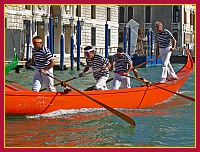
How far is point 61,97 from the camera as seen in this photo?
234 inches

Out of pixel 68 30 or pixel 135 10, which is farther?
pixel 135 10

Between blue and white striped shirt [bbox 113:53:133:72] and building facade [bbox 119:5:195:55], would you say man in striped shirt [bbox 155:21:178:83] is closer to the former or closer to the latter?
blue and white striped shirt [bbox 113:53:133:72]

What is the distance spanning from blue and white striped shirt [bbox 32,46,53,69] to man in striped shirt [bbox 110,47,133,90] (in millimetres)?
1041

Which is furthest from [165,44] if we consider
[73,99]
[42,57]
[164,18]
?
[164,18]

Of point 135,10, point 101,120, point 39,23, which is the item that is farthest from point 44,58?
point 135,10

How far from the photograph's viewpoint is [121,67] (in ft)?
22.1

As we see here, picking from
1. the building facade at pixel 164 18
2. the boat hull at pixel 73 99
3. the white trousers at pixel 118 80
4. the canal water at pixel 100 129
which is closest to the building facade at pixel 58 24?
the building facade at pixel 164 18

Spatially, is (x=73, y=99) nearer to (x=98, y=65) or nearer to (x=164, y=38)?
(x=98, y=65)

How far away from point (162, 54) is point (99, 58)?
1.42 meters

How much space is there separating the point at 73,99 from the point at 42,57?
68 centimetres

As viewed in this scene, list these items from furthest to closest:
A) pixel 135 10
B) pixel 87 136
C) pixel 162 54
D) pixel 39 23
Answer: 1. pixel 135 10
2. pixel 39 23
3. pixel 162 54
4. pixel 87 136

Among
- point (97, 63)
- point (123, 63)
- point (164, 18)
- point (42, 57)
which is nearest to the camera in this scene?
point (42, 57)

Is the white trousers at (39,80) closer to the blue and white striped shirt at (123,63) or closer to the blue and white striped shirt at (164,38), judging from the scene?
the blue and white striped shirt at (123,63)

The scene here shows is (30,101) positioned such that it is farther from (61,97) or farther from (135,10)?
(135,10)
